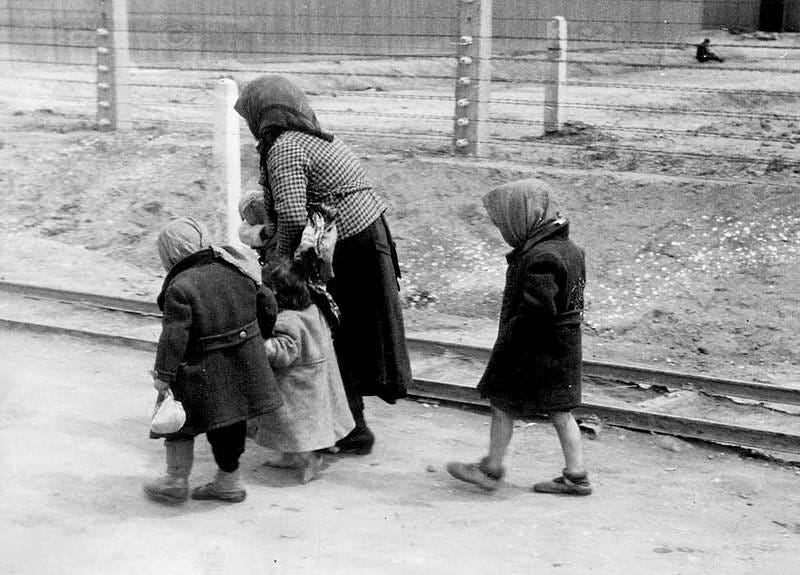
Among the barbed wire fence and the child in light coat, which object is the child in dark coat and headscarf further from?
the barbed wire fence

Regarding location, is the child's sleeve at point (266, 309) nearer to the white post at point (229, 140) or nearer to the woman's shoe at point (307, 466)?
the woman's shoe at point (307, 466)

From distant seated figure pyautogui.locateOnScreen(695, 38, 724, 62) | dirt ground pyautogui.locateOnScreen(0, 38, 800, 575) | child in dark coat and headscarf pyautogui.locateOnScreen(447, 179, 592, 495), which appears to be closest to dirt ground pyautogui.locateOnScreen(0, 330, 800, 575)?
dirt ground pyautogui.locateOnScreen(0, 38, 800, 575)

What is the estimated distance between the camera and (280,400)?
5.61 meters

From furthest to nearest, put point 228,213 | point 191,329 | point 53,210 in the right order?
point 53,210 < point 228,213 < point 191,329

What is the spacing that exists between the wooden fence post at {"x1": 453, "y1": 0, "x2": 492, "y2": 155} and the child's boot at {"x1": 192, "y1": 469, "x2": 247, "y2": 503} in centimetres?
664

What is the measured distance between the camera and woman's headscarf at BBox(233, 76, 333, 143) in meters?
5.92

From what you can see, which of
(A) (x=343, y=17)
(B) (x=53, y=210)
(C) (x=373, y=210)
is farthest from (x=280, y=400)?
(A) (x=343, y=17)

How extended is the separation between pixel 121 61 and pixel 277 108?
8359mm

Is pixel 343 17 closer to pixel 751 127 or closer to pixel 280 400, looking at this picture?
pixel 751 127

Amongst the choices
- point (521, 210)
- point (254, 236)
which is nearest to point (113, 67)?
point (254, 236)

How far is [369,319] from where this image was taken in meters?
6.23

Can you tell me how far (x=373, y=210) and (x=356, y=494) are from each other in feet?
4.28

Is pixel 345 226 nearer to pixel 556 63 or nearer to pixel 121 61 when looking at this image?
pixel 556 63

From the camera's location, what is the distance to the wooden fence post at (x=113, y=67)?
13.7 m
